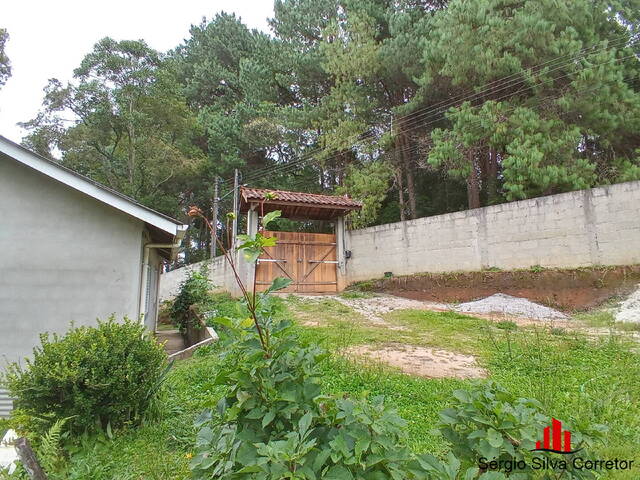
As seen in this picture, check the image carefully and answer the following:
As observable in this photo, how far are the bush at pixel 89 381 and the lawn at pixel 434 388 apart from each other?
0.67 ft

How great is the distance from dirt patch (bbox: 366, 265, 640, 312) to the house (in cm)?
825

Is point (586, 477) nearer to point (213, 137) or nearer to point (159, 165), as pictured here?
point (159, 165)

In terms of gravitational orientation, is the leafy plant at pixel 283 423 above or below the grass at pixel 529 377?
above

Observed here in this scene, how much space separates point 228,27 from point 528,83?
1900cm

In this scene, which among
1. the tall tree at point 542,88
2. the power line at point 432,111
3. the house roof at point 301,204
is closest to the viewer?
the tall tree at point 542,88

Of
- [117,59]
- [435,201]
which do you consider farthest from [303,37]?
[435,201]

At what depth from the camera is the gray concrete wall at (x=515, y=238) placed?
332 inches

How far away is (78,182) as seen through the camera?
16.5ft

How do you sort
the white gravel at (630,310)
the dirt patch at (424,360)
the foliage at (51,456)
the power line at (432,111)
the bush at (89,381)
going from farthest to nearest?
1. the power line at (432,111)
2. the white gravel at (630,310)
3. the dirt patch at (424,360)
4. the bush at (89,381)
5. the foliage at (51,456)

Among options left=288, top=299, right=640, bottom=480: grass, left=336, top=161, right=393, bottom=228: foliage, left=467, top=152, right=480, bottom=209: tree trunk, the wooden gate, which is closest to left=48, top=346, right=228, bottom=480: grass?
left=288, top=299, right=640, bottom=480: grass

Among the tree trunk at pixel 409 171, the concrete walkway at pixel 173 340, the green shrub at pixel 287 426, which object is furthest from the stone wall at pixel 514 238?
the green shrub at pixel 287 426

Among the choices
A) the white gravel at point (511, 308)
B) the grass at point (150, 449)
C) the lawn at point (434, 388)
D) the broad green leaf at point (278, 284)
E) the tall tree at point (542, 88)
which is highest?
the tall tree at point (542, 88)

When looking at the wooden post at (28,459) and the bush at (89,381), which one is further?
the bush at (89,381)

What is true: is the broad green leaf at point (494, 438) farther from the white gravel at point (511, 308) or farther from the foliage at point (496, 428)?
the white gravel at point (511, 308)
